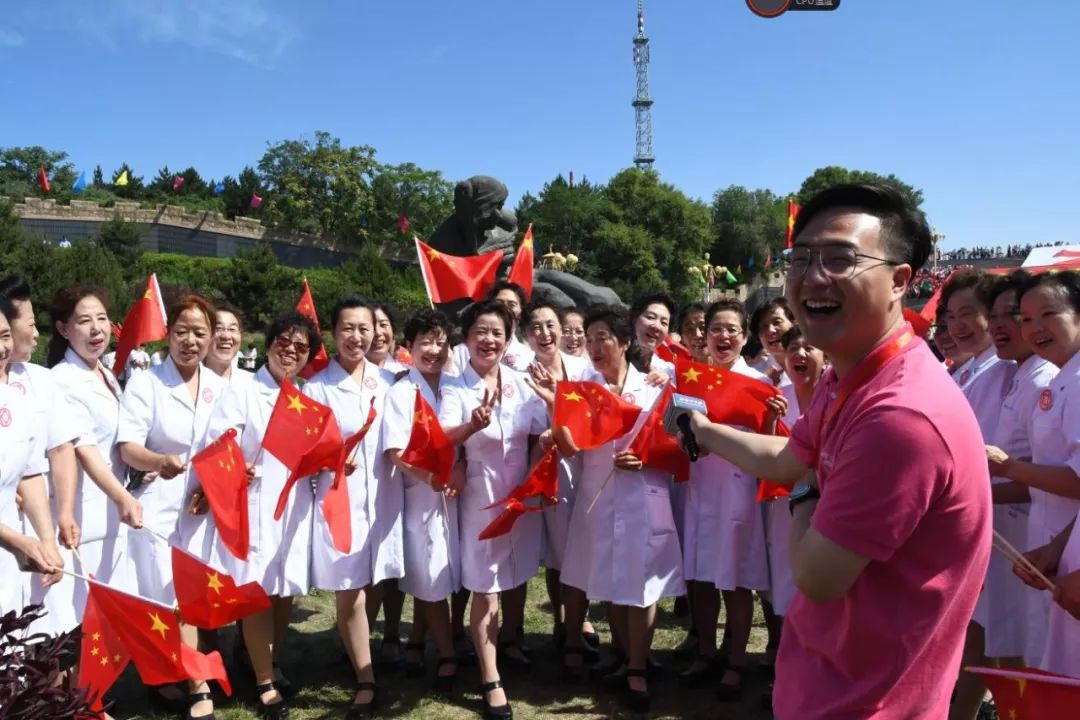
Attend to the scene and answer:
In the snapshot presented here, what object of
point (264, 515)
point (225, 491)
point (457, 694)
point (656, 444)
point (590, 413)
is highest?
point (590, 413)

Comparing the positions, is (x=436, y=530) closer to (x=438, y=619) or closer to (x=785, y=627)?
(x=438, y=619)

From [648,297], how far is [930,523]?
11.7 ft

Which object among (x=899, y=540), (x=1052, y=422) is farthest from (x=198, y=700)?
(x=1052, y=422)

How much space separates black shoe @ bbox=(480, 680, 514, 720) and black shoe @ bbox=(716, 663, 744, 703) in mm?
1047

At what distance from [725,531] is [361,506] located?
6.02 ft

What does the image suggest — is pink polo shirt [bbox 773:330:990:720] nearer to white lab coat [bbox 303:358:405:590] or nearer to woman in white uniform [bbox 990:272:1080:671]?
woman in white uniform [bbox 990:272:1080:671]

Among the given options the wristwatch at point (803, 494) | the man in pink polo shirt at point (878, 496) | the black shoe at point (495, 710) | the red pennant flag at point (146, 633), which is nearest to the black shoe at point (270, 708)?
the black shoe at point (495, 710)

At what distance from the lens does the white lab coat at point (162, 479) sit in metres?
3.70

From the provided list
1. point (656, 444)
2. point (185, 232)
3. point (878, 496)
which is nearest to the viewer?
point (878, 496)

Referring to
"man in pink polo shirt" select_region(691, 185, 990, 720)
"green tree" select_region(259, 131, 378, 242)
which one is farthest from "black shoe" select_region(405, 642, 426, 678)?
"green tree" select_region(259, 131, 378, 242)

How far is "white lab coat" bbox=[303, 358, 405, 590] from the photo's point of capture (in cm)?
389

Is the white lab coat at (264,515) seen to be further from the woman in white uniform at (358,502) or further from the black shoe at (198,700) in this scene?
the black shoe at (198,700)

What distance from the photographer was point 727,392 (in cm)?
374

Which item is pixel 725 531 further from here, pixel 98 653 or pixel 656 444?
pixel 98 653
